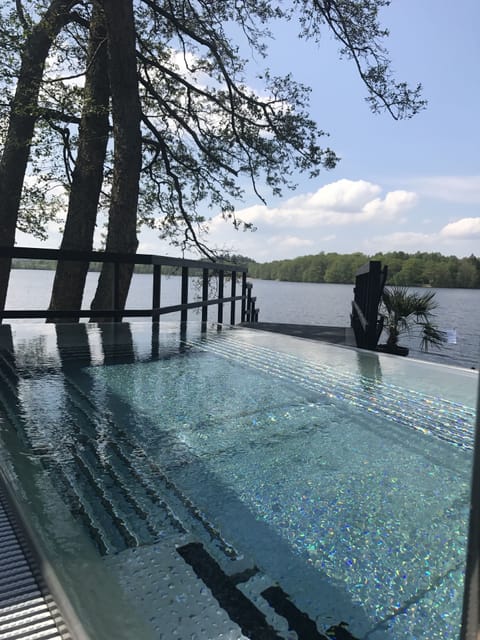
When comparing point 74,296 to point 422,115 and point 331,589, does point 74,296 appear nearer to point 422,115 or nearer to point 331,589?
point 422,115

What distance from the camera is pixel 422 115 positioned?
7402 mm

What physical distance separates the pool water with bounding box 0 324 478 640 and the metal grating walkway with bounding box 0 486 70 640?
50 mm

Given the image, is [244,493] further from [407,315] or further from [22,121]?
[22,121]

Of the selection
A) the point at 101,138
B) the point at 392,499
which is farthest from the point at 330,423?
the point at 101,138

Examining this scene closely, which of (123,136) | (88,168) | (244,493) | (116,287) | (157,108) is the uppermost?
(157,108)

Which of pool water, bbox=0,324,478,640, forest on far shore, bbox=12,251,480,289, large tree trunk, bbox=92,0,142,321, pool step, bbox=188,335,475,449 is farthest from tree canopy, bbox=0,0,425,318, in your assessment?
pool water, bbox=0,324,478,640

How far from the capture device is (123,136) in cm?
621

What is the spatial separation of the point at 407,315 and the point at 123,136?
4.46m

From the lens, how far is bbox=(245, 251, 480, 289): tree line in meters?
26.3

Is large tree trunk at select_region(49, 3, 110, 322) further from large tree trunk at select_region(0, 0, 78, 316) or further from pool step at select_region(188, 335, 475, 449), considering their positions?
pool step at select_region(188, 335, 475, 449)

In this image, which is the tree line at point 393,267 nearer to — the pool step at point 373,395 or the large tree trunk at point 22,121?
the pool step at point 373,395

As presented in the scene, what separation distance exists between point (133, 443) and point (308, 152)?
738 cm

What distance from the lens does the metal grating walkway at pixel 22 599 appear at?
2.78 ft

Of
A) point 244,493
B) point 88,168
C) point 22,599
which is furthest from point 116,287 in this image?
point 22,599
